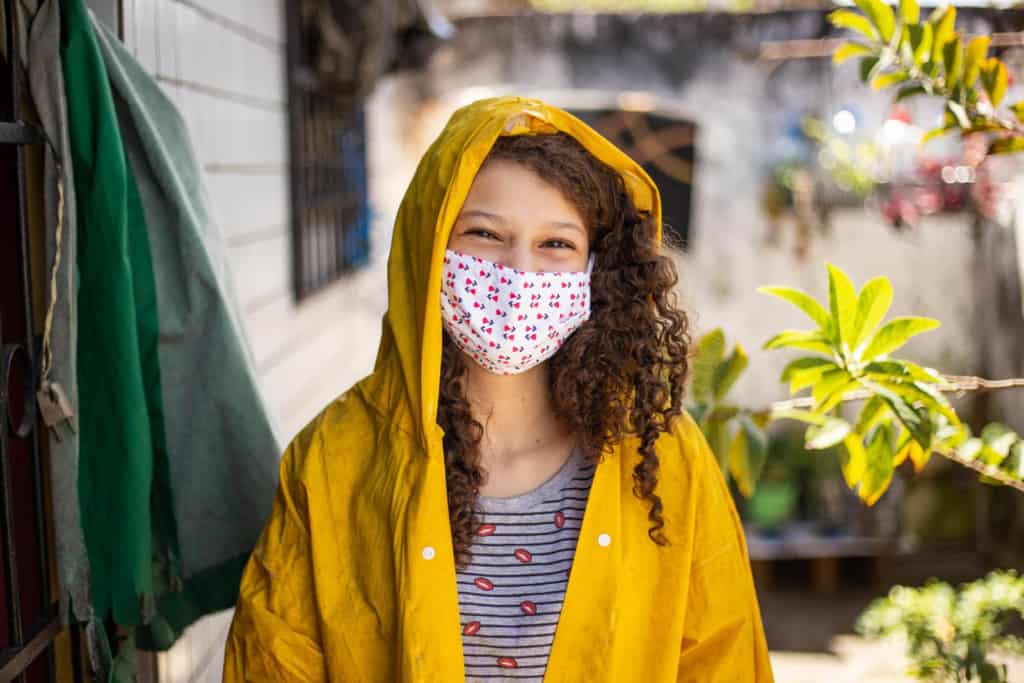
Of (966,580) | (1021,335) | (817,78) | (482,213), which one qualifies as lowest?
(966,580)

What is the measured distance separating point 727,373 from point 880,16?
0.73 meters

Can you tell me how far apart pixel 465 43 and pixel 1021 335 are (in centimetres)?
369

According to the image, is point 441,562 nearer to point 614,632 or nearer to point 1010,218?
point 614,632

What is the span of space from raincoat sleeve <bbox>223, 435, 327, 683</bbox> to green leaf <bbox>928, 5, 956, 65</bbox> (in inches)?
52.1

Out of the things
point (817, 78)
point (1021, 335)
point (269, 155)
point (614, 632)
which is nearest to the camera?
point (614, 632)

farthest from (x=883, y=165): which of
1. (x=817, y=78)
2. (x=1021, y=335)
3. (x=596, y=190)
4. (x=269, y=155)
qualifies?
(x=596, y=190)

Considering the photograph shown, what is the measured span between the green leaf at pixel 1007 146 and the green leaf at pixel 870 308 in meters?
0.39

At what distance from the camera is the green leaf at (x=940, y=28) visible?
1863mm

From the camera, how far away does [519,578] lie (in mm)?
1676

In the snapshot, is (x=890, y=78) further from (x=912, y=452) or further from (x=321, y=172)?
(x=321, y=172)

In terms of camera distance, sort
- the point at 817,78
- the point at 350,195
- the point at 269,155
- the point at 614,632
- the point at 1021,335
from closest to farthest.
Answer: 1. the point at 614,632
2. the point at 269,155
3. the point at 350,195
4. the point at 1021,335
5. the point at 817,78

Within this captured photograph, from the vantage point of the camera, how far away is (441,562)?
1.64m

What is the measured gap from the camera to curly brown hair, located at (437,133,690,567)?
1.70 meters

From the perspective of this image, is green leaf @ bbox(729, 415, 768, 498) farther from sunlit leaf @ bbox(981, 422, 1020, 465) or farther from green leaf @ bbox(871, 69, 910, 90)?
green leaf @ bbox(871, 69, 910, 90)
